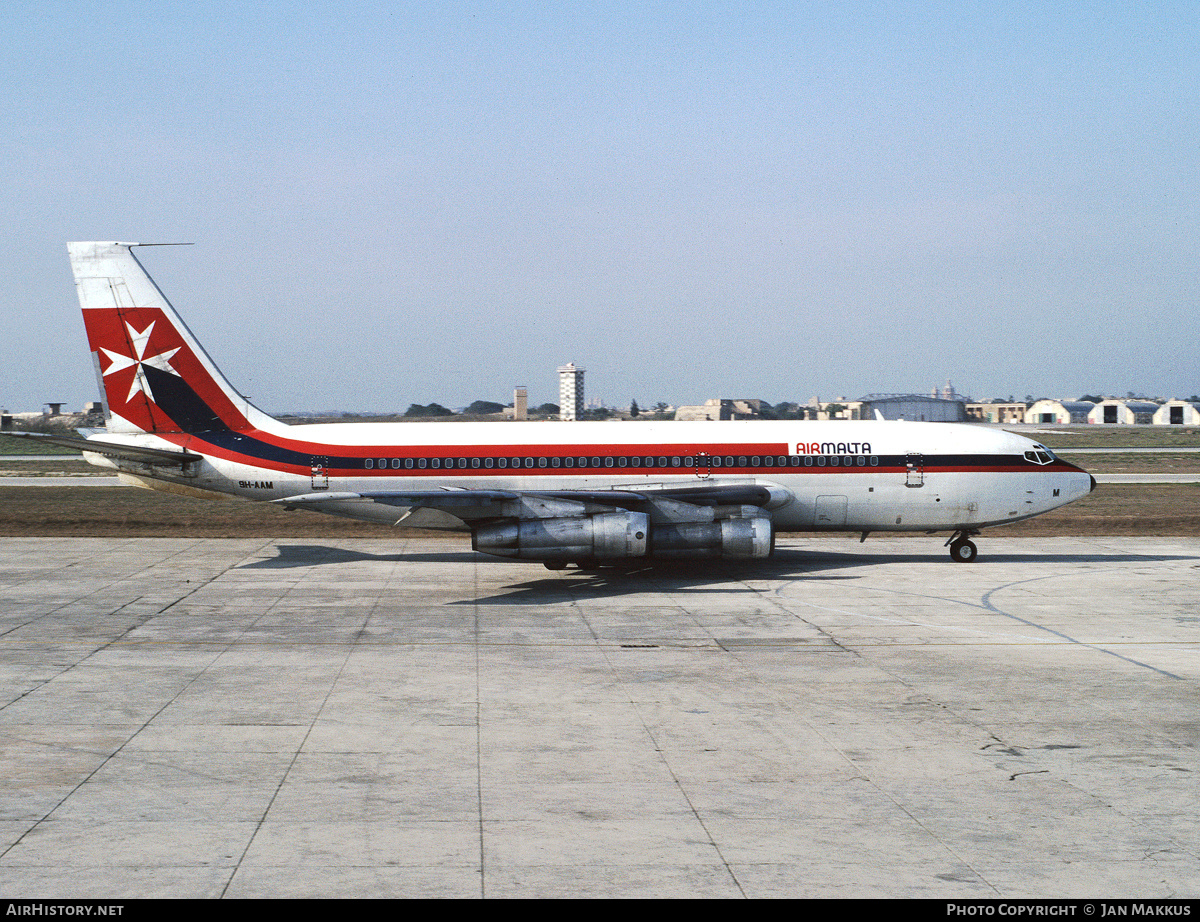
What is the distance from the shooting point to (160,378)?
28797 millimetres

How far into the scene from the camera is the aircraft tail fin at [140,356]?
2850 cm

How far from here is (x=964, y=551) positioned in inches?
1168

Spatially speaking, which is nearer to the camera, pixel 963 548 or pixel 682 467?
pixel 682 467

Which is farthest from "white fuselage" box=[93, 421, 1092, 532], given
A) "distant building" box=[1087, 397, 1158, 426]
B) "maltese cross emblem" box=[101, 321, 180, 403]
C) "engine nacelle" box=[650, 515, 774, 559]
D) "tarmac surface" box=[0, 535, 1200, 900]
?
"distant building" box=[1087, 397, 1158, 426]

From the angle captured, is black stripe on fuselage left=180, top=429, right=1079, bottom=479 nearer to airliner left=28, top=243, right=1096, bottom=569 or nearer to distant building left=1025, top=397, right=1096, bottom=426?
airliner left=28, top=243, right=1096, bottom=569

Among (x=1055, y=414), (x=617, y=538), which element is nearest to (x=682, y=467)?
(x=617, y=538)

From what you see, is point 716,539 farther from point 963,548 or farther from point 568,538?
point 963,548

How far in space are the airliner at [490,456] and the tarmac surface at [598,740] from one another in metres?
3.60

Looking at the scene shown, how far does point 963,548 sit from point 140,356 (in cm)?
2417

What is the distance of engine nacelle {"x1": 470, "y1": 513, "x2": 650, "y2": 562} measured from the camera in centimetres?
2472

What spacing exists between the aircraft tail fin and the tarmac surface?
5.31m

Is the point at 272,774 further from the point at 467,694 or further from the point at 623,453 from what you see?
the point at 623,453

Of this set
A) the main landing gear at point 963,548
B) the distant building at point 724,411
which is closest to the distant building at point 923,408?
the distant building at point 724,411
